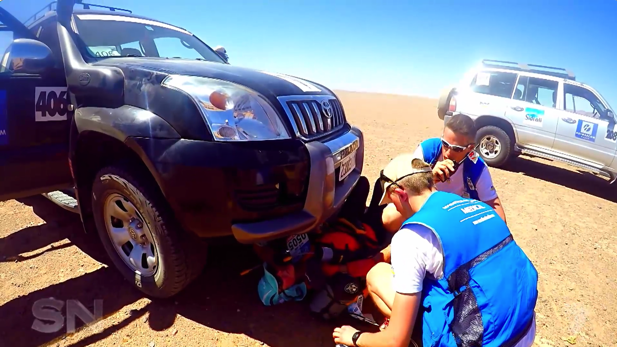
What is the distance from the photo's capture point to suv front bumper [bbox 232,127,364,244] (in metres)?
2.07

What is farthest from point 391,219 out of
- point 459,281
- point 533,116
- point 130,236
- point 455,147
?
point 533,116

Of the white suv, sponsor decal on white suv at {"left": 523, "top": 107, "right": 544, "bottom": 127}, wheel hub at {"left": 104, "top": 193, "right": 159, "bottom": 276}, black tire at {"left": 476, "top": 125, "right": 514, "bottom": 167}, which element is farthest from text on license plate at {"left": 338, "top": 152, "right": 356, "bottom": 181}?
sponsor decal on white suv at {"left": 523, "top": 107, "right": 544, "bottom": 127}

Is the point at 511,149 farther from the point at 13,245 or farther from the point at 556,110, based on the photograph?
the point at 13,245

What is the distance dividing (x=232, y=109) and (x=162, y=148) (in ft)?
1.42

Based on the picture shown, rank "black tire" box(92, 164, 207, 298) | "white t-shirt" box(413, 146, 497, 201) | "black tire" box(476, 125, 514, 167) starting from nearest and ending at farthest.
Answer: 1. "black tire" box(92, 164, 207, 298)
2. "white t-shirt" box(413, 146, 497, 201)
3. "black tire" box(476, 125, 514, 167)

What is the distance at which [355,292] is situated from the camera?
8.10 ft

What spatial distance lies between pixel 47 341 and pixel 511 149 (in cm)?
765

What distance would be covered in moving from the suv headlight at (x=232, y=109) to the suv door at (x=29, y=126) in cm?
111

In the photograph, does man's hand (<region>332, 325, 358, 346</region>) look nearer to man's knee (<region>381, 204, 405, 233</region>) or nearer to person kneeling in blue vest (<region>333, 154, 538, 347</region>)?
person kneeling in blue vest (<region>333, 154, 538, 347</region>)

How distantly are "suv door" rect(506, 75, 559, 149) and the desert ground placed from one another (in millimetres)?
3151

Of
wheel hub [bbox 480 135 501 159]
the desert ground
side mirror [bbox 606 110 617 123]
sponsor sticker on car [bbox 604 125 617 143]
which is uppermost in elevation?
side mirror [bbox 606 110 617 123]

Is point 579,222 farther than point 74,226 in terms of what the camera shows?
Yes

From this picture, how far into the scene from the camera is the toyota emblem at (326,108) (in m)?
2.71

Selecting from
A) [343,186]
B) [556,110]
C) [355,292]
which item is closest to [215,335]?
[355,292]
